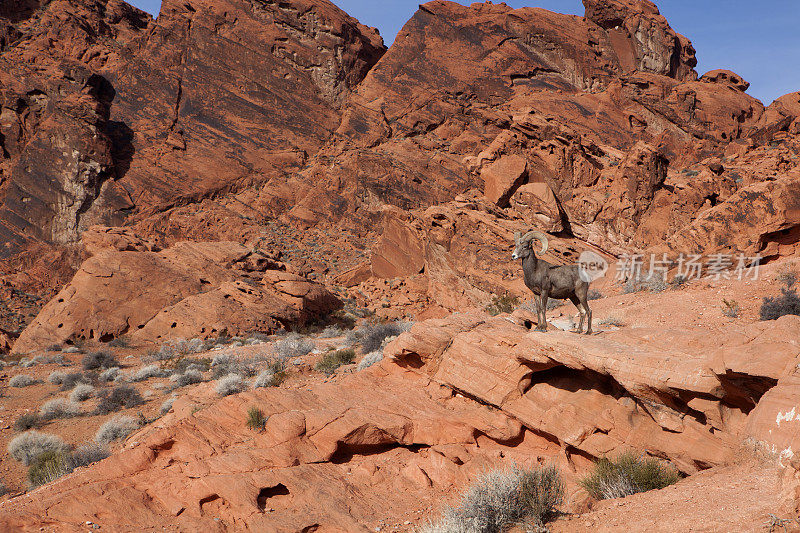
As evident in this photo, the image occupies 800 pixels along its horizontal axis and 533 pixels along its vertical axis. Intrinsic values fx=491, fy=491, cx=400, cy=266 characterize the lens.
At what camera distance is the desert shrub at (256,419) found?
7.89 meters

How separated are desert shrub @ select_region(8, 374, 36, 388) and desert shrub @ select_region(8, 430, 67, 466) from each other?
544cm

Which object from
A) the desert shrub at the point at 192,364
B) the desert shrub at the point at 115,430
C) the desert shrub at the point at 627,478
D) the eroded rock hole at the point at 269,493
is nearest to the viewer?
the desert shrub at the point at 627,478

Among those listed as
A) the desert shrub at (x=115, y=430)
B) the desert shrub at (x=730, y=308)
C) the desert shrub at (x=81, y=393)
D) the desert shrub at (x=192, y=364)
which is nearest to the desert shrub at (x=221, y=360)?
the desert shrub at (x=192, y=364)

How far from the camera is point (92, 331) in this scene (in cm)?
2173

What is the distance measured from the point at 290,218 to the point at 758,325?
40.5 metres

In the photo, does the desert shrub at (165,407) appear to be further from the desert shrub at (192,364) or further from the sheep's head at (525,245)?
the sheep's head at (525,245)

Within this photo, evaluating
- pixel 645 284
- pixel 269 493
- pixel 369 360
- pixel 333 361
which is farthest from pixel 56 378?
pixel 645 284

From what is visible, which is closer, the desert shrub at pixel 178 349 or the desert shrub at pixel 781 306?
the desert shrub at pixel 781 306

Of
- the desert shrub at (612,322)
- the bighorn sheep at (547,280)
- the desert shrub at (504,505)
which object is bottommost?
the desert shrub at (504,505)

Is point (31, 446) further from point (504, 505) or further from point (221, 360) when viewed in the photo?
point (504, 505)

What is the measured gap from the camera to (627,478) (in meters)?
6.13

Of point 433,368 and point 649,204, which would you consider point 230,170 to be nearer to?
point 649,204

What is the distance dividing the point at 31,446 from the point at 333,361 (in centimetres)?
654

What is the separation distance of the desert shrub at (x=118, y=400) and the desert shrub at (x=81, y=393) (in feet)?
2.09
